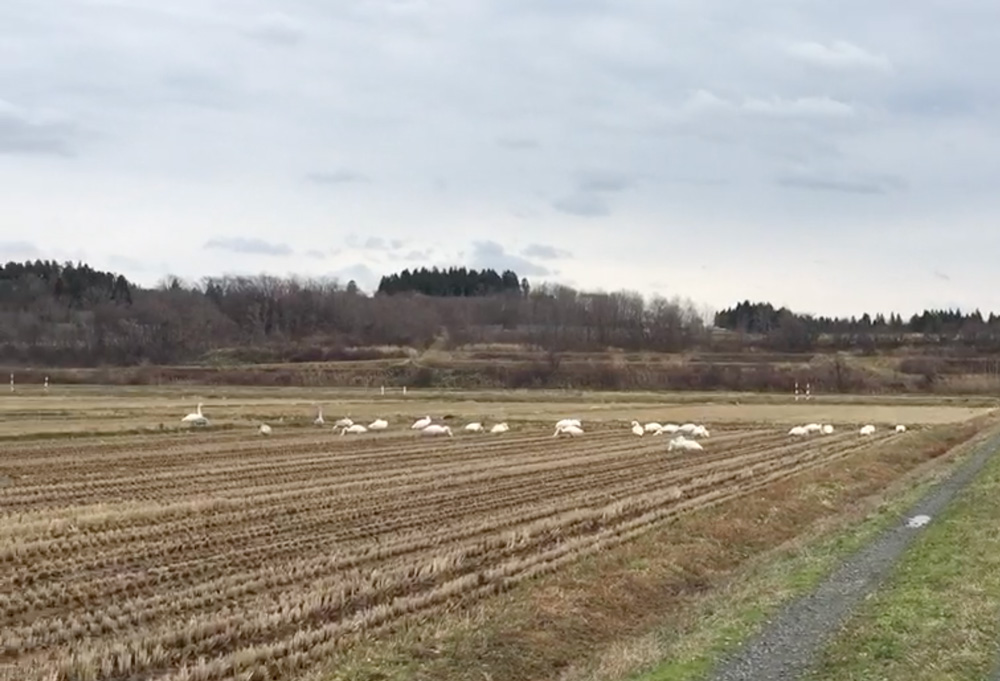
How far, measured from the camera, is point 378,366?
120m

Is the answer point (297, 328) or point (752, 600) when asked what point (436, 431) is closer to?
point (752, 600)

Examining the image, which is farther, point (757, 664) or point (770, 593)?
point (770, 593)

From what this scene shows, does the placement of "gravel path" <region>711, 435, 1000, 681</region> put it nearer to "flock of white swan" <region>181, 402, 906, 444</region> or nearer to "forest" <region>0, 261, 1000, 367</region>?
"flock of white swan" <region>181, 402, 906, 444</region>

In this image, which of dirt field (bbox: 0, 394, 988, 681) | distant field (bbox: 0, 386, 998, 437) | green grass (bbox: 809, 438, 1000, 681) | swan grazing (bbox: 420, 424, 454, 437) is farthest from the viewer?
distant field (bbox: 0, 386, 998, 437)

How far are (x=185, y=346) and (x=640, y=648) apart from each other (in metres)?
139

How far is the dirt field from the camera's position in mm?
12141

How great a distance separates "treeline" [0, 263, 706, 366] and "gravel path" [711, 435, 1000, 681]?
387ft

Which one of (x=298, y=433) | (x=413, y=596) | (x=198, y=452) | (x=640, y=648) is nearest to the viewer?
(x=640, y=648)

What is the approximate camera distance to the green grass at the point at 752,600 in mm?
11336

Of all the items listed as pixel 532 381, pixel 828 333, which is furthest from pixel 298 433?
pixel 828 333

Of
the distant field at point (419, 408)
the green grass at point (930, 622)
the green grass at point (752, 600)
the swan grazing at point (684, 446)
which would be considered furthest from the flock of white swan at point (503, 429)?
the green grass at point (930, 622)

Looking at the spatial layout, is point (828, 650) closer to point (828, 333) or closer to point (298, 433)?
point (298, 433)

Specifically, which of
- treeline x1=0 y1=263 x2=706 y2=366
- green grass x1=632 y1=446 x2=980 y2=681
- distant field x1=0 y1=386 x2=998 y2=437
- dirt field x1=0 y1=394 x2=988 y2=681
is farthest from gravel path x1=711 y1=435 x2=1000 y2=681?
treeline x1=0 y1=263 x2=706 y2=366

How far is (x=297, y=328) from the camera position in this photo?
176 metres
